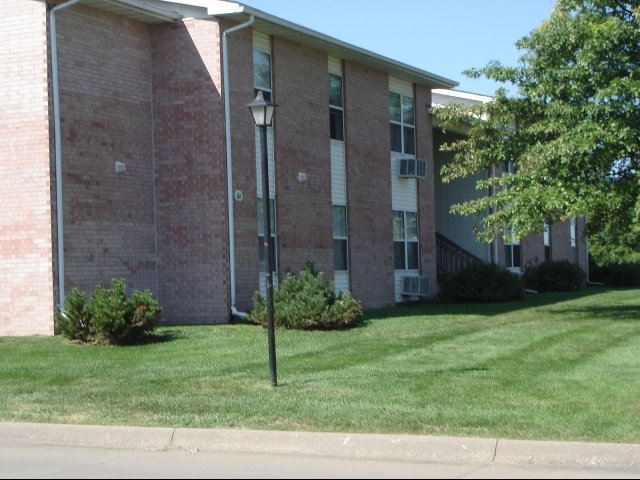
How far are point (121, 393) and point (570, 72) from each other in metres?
11.6

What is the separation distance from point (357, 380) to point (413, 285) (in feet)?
49.2

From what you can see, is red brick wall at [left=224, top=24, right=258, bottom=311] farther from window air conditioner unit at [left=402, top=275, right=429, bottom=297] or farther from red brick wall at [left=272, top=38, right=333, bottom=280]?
window air conditioner unit at [left=402, top=275, right=429, bottom=297]

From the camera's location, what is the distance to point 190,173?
21.2 metres

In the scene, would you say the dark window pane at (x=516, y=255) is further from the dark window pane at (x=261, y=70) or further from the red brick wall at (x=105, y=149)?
the red brick wall at (x=105, y=149)

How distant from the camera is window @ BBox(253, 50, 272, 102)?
22.5 m

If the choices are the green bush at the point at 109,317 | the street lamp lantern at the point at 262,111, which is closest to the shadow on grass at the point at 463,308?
the green bush at the point at 109,317

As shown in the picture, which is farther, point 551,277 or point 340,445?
point 551,277

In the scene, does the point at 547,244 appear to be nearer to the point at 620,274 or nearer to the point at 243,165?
the point at 620,274

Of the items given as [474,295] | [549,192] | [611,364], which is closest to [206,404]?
[611,364]

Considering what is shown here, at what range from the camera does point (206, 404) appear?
459 inches

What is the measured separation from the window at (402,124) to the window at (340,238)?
3261 mm

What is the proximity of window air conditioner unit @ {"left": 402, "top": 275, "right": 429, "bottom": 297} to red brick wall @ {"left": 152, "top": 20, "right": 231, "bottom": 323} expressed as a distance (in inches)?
316

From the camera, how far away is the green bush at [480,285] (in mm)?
28688

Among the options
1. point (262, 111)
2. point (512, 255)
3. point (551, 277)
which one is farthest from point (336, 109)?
point (551, 277)
